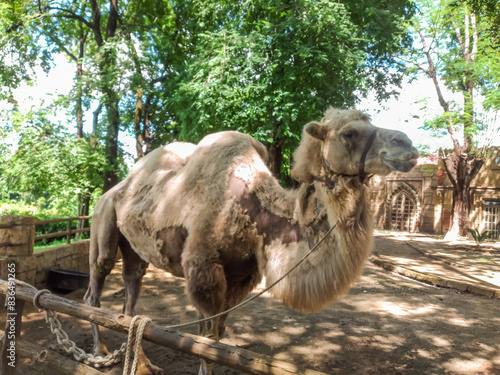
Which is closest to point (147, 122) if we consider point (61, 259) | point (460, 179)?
point (61, 259)

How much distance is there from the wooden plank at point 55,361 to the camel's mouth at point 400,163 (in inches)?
98.9

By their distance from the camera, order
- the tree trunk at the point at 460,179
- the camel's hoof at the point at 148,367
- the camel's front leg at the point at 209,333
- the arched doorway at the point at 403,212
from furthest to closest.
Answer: the arched doorway at the point at 403,212 → the tree trunk at the point at 460,179 → the camel's hoof at the point at 148,367 → the camel's front leg at the point at 209,333

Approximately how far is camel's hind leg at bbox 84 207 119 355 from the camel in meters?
0.17

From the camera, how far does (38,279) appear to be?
653 cm

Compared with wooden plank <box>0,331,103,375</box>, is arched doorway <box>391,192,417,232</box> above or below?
above

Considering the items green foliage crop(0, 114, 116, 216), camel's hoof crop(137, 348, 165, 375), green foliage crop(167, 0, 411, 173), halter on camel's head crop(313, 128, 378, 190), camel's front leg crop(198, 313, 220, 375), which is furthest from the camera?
green foliage crop(0, 114, 116, 216)

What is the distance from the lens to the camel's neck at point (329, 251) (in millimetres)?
2596

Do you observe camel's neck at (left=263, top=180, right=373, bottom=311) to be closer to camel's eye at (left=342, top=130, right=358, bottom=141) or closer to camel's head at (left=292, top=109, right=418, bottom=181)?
camel's head at (left=292, top=109, right=418, bottom=181)

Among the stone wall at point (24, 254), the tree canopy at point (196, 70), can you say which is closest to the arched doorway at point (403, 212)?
the tree canopy at point (196, 70)

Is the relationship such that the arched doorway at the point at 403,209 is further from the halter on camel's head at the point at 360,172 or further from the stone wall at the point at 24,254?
the halter on camel's head at the point at 360,172

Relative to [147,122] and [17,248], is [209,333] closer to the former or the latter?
[17,248]

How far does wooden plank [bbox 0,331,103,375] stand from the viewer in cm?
288

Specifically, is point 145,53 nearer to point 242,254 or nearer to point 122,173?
point 122,173

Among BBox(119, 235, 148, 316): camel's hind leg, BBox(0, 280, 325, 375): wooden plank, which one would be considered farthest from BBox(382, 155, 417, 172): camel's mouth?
BBox(119, 235, 148, 316): camel's hind leg
